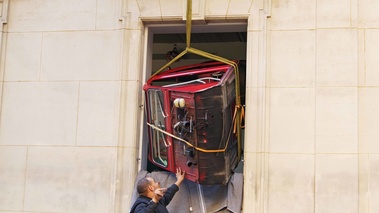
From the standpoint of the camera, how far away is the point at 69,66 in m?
→ 9.69

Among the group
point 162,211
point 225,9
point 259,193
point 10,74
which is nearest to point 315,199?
point 259,193

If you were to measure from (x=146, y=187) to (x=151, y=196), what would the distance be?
150mm

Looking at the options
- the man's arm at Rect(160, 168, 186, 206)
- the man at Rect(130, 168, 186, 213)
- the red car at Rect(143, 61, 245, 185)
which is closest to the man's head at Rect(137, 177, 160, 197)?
the man at Rect(130, 168, 186, 213)

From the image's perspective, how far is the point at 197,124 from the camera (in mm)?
8797

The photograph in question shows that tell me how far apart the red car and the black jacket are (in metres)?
0.50

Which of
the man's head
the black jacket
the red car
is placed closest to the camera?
the black jacket

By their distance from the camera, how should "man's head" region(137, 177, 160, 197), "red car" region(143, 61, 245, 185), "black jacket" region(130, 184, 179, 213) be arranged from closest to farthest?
"black jacket" region(130, 184, 179, 213) < "man's head" region(137, 177, 160, 197) < "red car" region(143, 61, 245, 185)

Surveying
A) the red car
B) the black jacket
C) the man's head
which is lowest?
the black jacket

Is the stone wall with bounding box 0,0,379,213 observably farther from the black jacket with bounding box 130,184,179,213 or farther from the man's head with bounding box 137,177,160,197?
the black jacket with bounding box 130,184,179,213

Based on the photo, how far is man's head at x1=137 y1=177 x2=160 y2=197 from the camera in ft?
27.7

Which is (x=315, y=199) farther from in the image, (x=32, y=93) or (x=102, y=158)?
(x=32, y=93)

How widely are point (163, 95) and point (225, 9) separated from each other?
4.93 ft

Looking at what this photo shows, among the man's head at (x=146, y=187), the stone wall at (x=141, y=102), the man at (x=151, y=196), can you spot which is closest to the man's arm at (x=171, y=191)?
the man at (x=151, y=196)

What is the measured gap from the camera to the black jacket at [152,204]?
8.23 m
